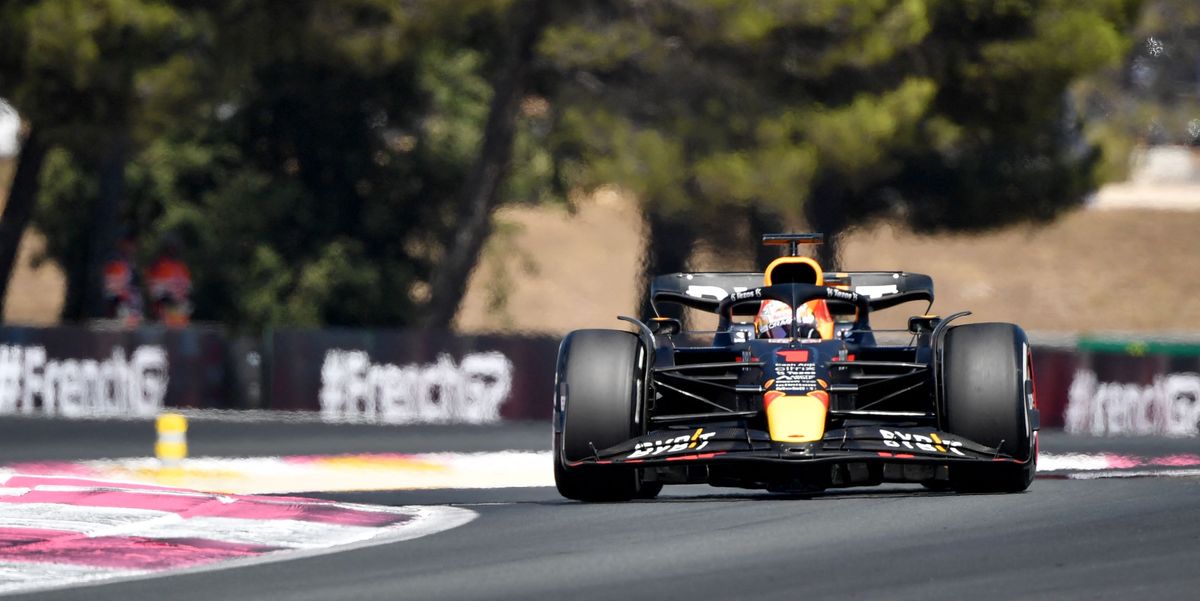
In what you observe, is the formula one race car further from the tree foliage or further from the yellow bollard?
the tree foliage

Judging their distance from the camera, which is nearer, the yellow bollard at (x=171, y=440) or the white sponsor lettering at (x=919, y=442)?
the white sponsor lettering at (x=919, y=442)

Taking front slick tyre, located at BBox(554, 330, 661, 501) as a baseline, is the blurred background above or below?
above

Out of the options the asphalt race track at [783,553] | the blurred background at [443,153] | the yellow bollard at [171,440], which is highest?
the blurred background at [443,153]

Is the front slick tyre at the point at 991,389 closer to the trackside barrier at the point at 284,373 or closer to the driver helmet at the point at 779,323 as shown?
the driver helmet at the point at 779,323

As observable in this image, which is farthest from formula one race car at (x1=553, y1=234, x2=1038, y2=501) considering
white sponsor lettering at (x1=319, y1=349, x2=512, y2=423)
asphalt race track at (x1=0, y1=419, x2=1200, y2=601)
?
white sponsor lettering at (x1=319, y1=349, x2=512, y2=423)

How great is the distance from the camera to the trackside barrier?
2505 cm

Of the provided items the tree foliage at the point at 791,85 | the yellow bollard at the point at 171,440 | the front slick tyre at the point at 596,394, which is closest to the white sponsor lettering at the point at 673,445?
the front slick tyre at the point at 596,394

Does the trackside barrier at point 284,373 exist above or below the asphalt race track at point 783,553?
above

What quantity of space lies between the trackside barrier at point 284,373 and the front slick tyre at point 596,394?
1268cm

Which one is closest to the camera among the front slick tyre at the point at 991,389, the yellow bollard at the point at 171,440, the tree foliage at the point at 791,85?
the front slick tyre at the point at 991,389

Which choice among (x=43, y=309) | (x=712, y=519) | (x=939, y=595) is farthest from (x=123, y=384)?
(x=43, y=309)

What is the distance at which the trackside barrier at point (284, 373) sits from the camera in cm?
2505

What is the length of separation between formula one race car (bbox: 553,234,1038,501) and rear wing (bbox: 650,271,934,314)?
61cm

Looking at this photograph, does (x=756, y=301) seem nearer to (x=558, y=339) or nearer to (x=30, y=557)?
(x=30, y=557)
